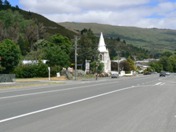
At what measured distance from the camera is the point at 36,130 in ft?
38.0

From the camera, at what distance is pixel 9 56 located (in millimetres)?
76125

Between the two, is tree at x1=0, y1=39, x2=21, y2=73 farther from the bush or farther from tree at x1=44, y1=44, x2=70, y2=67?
tree at x1=44, y1=44, x2=70, y2=67

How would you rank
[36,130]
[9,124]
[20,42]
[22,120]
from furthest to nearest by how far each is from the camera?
[20,42] < [22,120] < [9,124] < [36,130]

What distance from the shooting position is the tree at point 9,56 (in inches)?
2987

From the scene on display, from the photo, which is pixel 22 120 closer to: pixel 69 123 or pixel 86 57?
pixel 69 123

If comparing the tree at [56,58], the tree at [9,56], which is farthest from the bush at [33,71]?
the tree at [56,58]

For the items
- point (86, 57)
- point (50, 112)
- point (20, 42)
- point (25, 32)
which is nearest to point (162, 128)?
point (50, 112)

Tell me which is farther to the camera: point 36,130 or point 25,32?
point 25,32

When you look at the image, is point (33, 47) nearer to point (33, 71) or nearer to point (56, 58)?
point (56, 58)

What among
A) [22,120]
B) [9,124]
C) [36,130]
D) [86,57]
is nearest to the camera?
[36,130]

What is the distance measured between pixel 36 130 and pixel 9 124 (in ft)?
4.97

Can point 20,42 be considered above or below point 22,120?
above

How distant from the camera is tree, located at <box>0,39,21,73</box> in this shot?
249 feet

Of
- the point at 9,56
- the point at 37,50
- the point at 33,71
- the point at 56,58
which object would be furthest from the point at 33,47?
the point at 9,56
